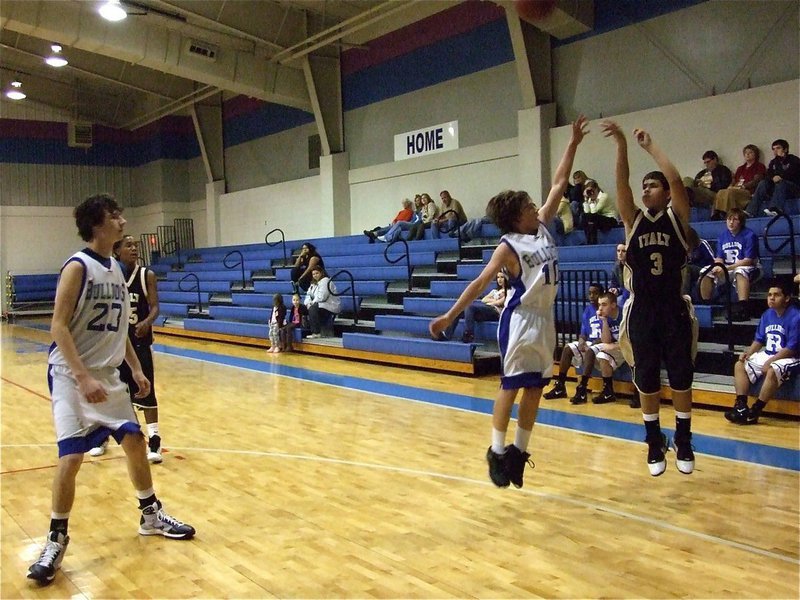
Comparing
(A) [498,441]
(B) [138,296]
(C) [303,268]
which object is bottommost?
(A) [498,441]

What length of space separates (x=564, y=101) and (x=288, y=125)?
338 inches

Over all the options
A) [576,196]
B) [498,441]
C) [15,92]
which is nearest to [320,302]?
[576,196]

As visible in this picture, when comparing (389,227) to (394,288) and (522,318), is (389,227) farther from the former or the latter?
(522,318)

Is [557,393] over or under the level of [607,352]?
under

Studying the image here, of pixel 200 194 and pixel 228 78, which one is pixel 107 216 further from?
pixel 200 194

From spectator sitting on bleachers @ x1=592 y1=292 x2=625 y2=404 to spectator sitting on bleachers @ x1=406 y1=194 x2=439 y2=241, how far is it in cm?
634

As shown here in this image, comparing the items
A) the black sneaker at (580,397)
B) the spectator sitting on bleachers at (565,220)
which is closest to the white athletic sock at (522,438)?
the black sneaker at (580,397)

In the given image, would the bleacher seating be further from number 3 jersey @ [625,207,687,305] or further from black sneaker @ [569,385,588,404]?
number 3 jersey @ [625,207,687,305]

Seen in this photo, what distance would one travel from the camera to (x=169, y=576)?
333cm

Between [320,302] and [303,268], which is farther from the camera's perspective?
[303,268]

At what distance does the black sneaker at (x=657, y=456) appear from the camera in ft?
13.2

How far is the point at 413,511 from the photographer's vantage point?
13.8ft

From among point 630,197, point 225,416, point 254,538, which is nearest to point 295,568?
point 254,538

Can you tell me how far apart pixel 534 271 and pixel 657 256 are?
28.7 inches
